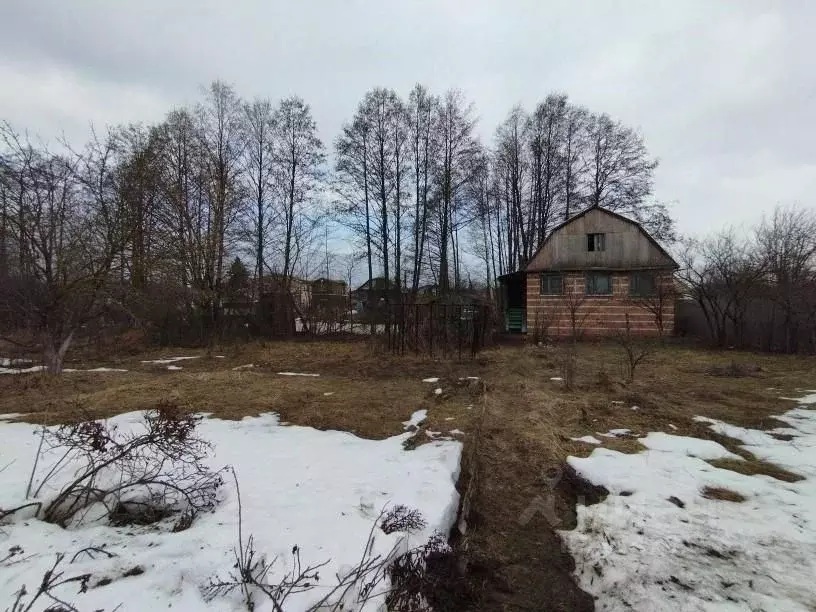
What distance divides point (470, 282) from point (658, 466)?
2856 centimetres

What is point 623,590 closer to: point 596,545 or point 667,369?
point 596,545

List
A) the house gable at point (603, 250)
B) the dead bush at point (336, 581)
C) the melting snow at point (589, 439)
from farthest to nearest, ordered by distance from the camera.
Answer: the house gable at point (603, 250) < the melting snow at point (589, 439) < the dead bush at point (336, 581)

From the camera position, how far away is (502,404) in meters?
7.07

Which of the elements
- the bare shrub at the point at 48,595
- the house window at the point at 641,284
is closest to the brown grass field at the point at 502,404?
the bare shrub at the point at 48,595

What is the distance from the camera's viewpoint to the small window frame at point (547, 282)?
67.0ft

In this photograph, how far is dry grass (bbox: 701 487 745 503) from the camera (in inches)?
140

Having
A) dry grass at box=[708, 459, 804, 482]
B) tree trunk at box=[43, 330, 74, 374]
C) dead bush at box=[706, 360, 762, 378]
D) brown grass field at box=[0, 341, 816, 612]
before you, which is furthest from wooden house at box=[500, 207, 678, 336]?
tree trunk at box=[43, 330, 74, 374]

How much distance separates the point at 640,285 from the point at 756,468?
1724 cm

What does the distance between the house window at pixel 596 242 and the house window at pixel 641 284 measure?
1.97 metres

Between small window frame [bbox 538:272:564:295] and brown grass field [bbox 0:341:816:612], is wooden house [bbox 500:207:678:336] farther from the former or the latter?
brown grass field [bbox 0:341:816:612]

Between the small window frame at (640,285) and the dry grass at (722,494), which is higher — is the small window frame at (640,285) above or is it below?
above

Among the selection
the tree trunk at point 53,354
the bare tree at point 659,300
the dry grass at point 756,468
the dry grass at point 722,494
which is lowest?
the dry grass at point 756,468

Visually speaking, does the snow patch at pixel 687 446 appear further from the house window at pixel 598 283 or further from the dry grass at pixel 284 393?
the house window at pixel 598 283

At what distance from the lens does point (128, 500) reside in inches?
121
